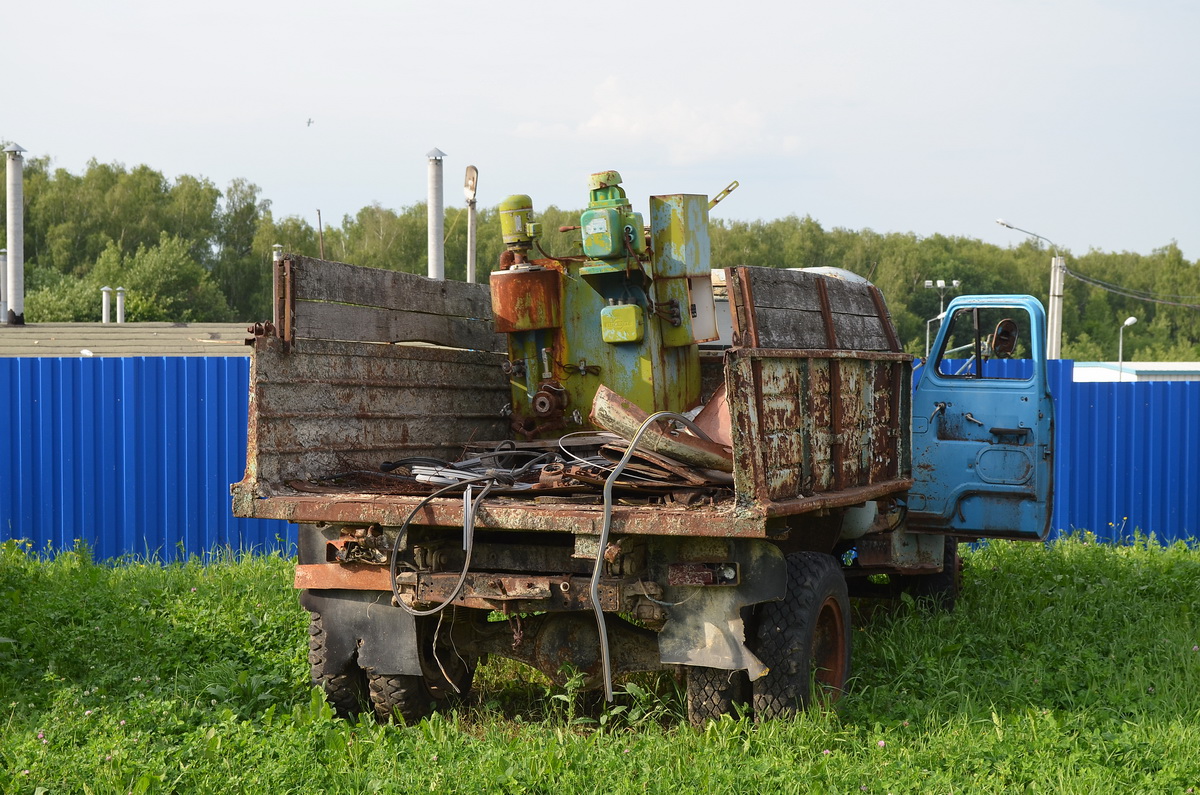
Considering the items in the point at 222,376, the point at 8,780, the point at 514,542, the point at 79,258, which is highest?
the point at 79,258

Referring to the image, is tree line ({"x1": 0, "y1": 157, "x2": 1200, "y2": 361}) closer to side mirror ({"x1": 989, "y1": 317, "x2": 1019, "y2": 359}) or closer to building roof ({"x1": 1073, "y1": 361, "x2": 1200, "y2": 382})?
building roof ({"x1": 1073, "y1": 361, "x2": 1200, "y2": 382})

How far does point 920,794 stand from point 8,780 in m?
3.47

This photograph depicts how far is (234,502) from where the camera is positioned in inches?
198

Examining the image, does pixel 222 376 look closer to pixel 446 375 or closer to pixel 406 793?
pixel 446 375

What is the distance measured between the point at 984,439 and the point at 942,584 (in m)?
1.06

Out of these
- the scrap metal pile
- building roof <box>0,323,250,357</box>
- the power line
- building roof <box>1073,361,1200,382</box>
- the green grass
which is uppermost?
the power line

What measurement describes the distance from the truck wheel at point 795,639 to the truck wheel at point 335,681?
1862 millimetres

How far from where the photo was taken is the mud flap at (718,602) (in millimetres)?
4570

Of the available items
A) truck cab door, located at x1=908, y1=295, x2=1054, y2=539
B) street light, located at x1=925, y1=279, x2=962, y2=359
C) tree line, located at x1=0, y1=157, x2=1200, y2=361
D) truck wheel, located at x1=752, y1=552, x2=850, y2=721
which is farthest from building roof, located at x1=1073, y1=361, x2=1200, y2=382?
truck wheel, located at x1=752, y1=552, x2=850, y2=721

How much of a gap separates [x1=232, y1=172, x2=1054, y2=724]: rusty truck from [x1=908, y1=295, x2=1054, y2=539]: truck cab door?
1cm

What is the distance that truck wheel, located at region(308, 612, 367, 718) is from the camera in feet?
17.1

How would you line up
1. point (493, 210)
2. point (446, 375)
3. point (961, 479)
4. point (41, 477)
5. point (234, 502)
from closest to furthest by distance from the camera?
point (234, 502)
point (446, 375)
point (961, 479)
point (41, 477)
point (493, 210)

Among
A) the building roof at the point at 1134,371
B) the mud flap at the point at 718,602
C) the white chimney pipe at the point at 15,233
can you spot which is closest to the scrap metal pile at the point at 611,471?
the mud flap at the point at 718,602

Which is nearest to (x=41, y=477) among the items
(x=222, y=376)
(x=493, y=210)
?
(x=222, y=376)
